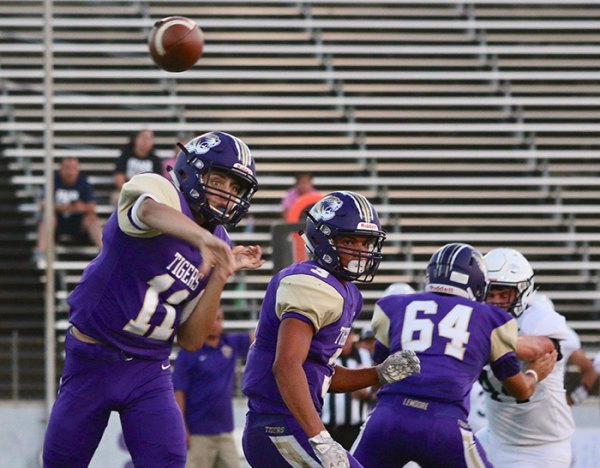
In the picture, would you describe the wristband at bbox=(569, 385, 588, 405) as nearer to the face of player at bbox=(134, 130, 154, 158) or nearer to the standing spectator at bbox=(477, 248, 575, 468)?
the standing spectator at bbox=(477, 248, 575, 468)

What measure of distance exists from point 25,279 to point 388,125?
4.00 meters

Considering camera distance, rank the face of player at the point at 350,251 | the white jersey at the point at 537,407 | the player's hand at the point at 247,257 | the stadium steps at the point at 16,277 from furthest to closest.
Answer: the stadium steps at the point at 16,277 → the white jersey at the point at 537,407 → the face of player at the point at 350,251 → the player's hand at the point at 247,257

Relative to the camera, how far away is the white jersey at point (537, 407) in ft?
20.5

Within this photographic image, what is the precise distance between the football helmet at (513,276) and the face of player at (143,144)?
5.72 m

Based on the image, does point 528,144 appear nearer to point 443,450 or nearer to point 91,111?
point 91,111

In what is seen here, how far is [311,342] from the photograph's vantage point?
4703 millimetres

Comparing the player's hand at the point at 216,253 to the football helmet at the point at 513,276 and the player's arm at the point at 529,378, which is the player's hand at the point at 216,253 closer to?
the player's arm at the point at 529,378

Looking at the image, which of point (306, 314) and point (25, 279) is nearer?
point (306, 314)

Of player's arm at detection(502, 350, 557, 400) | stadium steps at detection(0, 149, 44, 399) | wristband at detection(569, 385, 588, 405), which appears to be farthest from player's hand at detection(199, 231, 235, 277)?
stadium steps at detection(0, 149, 44, 399)

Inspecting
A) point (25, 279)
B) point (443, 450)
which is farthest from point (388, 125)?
point (443, 450)

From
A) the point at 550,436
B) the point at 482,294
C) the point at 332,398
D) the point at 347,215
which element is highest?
the point at 347,215

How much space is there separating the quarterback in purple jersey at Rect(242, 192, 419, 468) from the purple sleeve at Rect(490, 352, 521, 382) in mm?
604

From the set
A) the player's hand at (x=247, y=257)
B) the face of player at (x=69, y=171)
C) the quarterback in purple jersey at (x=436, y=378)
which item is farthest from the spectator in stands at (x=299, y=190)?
the player's hand at (x=247, y=257)

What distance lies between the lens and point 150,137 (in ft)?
A: 38.1
